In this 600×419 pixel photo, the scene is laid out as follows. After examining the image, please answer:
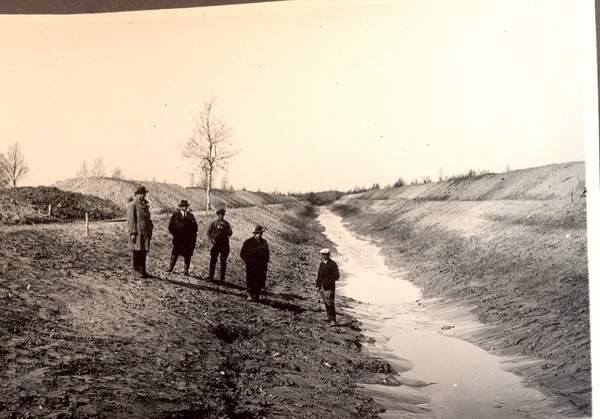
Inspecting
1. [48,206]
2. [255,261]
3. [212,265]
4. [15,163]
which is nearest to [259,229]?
[255,261]

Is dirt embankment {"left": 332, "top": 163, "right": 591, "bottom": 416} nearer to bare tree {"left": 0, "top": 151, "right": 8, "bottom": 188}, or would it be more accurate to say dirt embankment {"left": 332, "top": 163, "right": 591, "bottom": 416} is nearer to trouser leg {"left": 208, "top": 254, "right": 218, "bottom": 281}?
trouser leg {"left": 208, "top": 254, "right": 218, "bottom": 281}

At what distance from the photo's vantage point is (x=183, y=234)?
14.5 feet

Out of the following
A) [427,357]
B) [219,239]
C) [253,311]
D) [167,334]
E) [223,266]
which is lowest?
[427,357]

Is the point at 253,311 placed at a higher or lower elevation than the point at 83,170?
lower

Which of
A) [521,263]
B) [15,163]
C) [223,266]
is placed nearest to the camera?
[15,163]

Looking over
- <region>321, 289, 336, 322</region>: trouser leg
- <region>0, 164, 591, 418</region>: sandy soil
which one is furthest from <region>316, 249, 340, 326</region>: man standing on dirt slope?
<region>0, 164, 591, 418</region>: sandy soil

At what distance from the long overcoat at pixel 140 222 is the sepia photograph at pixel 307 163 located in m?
0.02

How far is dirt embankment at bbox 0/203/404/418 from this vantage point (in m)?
3.25

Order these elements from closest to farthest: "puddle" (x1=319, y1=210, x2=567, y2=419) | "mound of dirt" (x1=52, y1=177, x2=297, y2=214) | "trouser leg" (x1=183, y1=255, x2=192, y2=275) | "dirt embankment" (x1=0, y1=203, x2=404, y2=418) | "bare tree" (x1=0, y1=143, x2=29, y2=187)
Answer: "dirt embankment" (x1=0, y1=203, x2=404, y2=418)
"puddle" (x1=319, y1=210, x2=567, y2=419)
"bare tree" (x1=0, y1=143, x2=29, y2=187)
"mound of dirt" (x1=52, y1=177, x2=297, y2=214)
"trouser leg" (x1=183, y1=255, x2=192, y2=275)

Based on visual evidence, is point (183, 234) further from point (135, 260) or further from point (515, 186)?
point (515, 186)

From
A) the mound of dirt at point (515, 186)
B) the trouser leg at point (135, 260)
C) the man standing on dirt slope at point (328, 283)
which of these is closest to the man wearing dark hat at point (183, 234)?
the trouser leg at point (135, 260)

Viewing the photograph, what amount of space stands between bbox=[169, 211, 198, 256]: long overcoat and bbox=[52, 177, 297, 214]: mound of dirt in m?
0.11

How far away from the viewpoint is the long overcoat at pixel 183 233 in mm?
4422

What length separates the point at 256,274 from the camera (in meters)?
4.38
